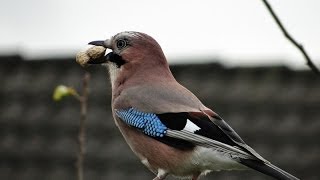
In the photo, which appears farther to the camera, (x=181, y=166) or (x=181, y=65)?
(x=181, y=65)

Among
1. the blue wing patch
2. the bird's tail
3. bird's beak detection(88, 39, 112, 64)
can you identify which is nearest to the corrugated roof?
bird's beak detection(88, 39, 112, 64)

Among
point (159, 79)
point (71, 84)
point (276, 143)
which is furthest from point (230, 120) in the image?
point (159, 79)

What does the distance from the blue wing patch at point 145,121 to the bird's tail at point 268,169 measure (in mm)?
487

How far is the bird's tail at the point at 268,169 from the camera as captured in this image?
4641 millimetres

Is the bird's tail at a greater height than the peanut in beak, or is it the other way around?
the peanut in beak

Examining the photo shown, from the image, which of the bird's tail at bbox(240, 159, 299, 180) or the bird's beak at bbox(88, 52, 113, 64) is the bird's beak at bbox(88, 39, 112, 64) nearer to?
the bird's beak at bbox(88, 52, 113, 64)

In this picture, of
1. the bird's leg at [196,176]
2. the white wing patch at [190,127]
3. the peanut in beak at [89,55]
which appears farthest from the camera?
the peanut in beak at [89,55]

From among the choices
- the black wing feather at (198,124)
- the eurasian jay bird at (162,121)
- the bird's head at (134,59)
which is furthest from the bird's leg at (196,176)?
the bird's head at (134,59)

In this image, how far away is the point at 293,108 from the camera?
30.2 ft

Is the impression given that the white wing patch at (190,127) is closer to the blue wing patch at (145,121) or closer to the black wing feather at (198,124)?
the black wing feather at (198,124)

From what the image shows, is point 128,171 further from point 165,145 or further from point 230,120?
point 165,145

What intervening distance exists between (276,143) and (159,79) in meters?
3.67

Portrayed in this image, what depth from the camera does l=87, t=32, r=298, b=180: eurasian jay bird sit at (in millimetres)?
4953

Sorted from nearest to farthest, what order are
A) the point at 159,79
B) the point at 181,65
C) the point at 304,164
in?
the point at 159,79
the point at 304,164
the point at 181,65
